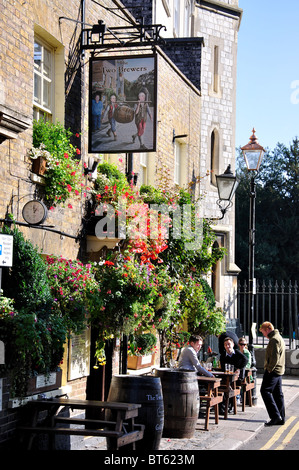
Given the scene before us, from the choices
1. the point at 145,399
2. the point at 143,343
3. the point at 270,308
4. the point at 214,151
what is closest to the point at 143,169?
the point at 143,343

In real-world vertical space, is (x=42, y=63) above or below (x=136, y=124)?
above

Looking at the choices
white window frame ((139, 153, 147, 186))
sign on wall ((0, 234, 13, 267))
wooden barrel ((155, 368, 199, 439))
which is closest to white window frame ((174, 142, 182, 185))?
white window frame ((139, 153, 147, 186))

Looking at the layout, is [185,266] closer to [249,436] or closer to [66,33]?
[249,436]

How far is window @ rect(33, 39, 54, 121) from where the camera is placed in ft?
32.2

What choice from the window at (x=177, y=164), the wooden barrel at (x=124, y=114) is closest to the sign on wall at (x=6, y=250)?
the wooden barrel at (x=124, y=114)

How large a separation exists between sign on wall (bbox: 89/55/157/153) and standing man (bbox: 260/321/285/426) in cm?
421

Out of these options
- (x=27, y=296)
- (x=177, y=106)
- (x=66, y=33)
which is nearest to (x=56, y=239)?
(x=27, y=296)

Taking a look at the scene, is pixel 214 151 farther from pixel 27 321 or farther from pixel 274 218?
pixel 274 218

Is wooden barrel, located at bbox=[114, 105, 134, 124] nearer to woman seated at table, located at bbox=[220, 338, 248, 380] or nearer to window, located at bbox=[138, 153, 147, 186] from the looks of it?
window, located at bbox=[138, 153, 147, 186]

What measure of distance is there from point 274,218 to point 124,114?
3921cm

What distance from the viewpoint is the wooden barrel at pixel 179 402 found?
32.0 feet

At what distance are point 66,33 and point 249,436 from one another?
6516 millimetres

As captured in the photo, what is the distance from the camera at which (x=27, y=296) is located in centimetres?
799

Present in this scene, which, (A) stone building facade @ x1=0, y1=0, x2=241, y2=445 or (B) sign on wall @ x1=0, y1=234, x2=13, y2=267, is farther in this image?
(A) stone building facade @ x1=0, y1=0, x2=241, y2=445
